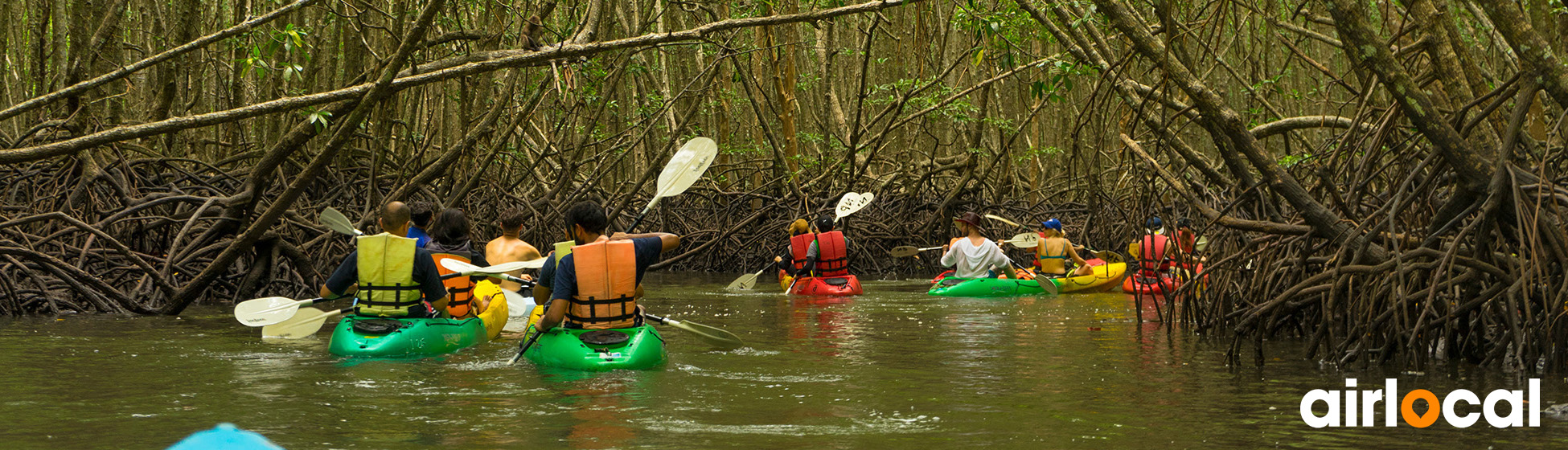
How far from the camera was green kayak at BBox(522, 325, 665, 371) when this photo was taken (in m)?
6.53

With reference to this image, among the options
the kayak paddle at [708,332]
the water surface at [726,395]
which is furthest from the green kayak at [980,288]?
the kayak paddle at [708,332]

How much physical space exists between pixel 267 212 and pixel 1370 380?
634 centimetres

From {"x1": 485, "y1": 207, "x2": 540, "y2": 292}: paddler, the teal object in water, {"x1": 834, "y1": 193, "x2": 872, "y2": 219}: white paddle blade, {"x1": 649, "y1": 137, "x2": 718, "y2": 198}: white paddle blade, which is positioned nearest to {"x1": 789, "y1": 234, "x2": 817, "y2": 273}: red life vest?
{"x1": 834, "y1": 193, "x2": 872, "y2": 219}: white paddle blade

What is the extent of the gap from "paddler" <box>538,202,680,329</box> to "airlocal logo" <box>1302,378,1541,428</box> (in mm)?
2905

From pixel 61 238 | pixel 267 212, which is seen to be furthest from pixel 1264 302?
pixel 61 238

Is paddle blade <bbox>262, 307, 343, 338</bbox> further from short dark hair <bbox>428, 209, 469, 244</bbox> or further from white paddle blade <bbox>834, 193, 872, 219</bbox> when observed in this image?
white paddle blade <bbox>834, 193, 872, 219</bbox>

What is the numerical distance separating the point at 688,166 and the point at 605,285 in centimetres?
136

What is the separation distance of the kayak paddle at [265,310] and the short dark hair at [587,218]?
206 cm

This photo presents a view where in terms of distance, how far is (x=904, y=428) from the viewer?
4918 mm

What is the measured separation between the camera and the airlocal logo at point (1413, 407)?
16.0ft

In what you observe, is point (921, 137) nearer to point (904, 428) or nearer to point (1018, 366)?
point (1018, 366)

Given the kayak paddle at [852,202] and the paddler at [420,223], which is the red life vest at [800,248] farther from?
the paddler at [420,223]

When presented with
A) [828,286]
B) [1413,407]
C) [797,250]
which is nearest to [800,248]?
[797,250]

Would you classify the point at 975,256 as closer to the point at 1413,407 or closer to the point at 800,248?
the point at 800,248
